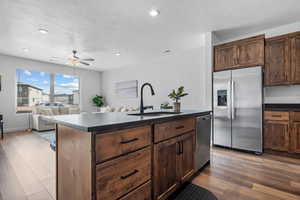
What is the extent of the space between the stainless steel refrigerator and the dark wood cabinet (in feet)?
5.33

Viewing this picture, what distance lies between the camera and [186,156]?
5.72ft

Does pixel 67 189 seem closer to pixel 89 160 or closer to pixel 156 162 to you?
pixel 89 160

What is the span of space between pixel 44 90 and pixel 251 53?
7.13 metres

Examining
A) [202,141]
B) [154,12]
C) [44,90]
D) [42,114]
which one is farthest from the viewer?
[44,90]

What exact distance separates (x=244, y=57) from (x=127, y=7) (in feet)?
8.04

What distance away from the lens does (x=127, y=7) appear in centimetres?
244

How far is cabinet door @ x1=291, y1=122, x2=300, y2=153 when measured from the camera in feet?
8.43

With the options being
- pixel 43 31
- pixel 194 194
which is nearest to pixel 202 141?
pixel 194 194

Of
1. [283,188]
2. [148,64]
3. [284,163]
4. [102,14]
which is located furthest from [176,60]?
[283,188]

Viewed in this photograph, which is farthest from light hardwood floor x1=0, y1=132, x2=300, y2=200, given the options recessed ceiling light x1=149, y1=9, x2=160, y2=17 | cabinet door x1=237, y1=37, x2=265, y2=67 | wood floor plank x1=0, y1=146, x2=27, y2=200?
recessed ceiling light x1=149, y1=9, x2=160, y2=17

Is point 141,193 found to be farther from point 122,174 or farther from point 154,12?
point 154,12

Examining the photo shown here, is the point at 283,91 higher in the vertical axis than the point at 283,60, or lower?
lower

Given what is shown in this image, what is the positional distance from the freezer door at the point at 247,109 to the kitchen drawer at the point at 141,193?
→ 2.45m

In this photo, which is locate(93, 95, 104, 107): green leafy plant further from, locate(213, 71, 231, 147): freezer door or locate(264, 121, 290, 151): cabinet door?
locate(264, 121, 290, 151): cabinet door
